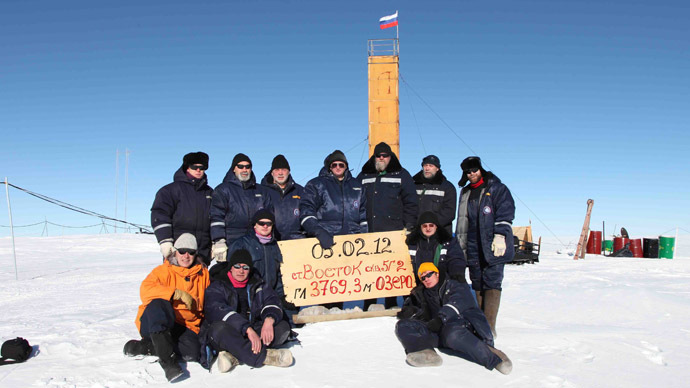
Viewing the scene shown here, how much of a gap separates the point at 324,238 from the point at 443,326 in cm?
166

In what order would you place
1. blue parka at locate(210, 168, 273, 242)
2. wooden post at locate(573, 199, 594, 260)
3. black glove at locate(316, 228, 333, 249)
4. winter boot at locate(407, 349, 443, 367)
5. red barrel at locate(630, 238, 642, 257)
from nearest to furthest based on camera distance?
winter boot at locate(407, 349, 443, 367), blue parka at locate(210, 168, 273, 242), black glove at locate(316, 228, 333, 249), wooden post at locate(573, 199, 594, 260), red barrel at locate(630, 238, 642, 257)

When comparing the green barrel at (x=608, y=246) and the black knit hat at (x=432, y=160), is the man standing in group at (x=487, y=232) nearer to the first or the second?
the black knit hat at (x=432, y=160)

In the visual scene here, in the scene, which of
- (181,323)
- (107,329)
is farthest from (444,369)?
(107,329)

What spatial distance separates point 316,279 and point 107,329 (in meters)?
2.51

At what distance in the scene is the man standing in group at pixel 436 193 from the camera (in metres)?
5.61

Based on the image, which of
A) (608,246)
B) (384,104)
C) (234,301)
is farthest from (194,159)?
(608,246)

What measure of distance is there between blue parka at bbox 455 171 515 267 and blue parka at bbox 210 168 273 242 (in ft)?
8.12

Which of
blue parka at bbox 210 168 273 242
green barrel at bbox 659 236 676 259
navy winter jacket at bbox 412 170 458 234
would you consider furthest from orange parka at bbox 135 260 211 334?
green barrel at bbox 659 236 676 259

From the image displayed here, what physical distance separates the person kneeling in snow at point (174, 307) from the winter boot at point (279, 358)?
0.69m

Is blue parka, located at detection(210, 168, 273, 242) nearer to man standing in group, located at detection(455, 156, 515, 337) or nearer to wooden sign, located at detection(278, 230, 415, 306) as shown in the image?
wooden sign, located at detection(278, 230, 415, 306)

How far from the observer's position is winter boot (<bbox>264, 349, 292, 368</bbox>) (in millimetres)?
3752

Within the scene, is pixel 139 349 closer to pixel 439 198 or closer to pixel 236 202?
pixel 236 202

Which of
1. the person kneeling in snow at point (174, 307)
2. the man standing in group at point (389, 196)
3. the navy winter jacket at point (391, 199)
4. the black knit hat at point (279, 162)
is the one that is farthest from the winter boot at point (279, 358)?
the black knit hat at point (279, 162)

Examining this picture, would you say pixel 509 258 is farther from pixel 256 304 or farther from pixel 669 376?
pixel 256 304
